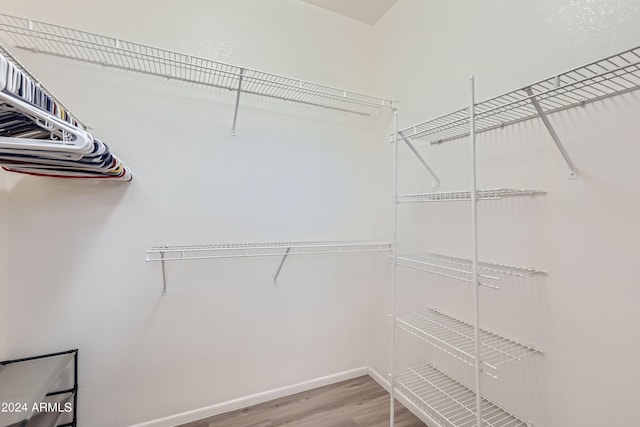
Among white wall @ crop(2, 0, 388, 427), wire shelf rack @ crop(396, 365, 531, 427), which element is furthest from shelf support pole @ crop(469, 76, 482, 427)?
white wall @ crop(2, 0, 388, 427)

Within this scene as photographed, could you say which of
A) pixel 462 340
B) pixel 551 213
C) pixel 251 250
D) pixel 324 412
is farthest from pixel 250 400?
pixel 551 213

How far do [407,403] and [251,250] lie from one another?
1465mm

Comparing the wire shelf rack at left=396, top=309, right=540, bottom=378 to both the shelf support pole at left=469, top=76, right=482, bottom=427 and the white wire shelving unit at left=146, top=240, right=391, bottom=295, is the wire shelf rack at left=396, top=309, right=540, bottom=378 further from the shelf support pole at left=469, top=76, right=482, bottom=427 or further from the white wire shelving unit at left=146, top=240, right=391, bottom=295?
the white wire shelving unit at left=146, top=240, right=391, bottom=295

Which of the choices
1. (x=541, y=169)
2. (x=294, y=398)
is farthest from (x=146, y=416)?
(x=541, y=169)

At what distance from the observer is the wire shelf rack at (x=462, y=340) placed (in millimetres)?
1204

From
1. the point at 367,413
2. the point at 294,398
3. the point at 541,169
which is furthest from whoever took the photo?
A: the point at 294,398

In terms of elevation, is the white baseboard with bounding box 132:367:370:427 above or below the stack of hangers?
below

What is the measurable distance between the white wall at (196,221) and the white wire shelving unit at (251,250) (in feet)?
0.18

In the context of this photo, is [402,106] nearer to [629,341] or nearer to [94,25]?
[629,341]

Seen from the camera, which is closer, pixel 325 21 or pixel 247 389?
pixel 247 389

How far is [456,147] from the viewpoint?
1.56m

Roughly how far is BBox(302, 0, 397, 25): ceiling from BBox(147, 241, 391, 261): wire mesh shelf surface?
1.77 metres

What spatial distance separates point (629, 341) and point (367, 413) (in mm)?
1430

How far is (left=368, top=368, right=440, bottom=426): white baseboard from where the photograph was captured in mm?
1663
